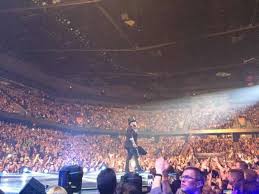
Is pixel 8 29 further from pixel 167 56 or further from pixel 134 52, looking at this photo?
pixel 167 56

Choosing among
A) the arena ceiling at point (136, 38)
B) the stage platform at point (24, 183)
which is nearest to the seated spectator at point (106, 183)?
the stage platform at point (24, 183)

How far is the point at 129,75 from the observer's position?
54.5 ft

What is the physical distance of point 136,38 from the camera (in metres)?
11.3

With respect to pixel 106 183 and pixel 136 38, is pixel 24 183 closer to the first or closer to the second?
pixel 106 183

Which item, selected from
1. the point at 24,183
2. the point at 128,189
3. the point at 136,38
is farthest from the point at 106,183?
the point at 136,38

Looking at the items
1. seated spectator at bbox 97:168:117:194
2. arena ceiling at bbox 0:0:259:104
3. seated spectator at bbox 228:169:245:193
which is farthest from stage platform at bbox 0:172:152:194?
arena ceiling at bbox 0:0:259:104

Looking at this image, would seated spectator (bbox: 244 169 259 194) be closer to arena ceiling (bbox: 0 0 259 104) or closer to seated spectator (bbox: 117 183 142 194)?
seated spectator (bbox: 117 183 142 194)

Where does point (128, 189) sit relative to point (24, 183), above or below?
above

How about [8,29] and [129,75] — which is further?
[129,75]

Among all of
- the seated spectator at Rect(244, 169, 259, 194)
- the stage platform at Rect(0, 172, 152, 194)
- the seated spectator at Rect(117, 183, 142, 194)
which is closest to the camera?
the seated spectator at Rect(117, 183, 142, 194)

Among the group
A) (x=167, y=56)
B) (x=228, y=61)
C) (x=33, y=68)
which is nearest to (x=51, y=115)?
(x=33, y=68)

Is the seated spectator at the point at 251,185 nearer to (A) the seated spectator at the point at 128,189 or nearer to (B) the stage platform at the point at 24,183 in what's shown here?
(B) the stage platform at the point at 24,183

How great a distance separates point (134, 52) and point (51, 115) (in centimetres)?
544

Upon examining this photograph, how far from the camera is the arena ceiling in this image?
9.25 metres
